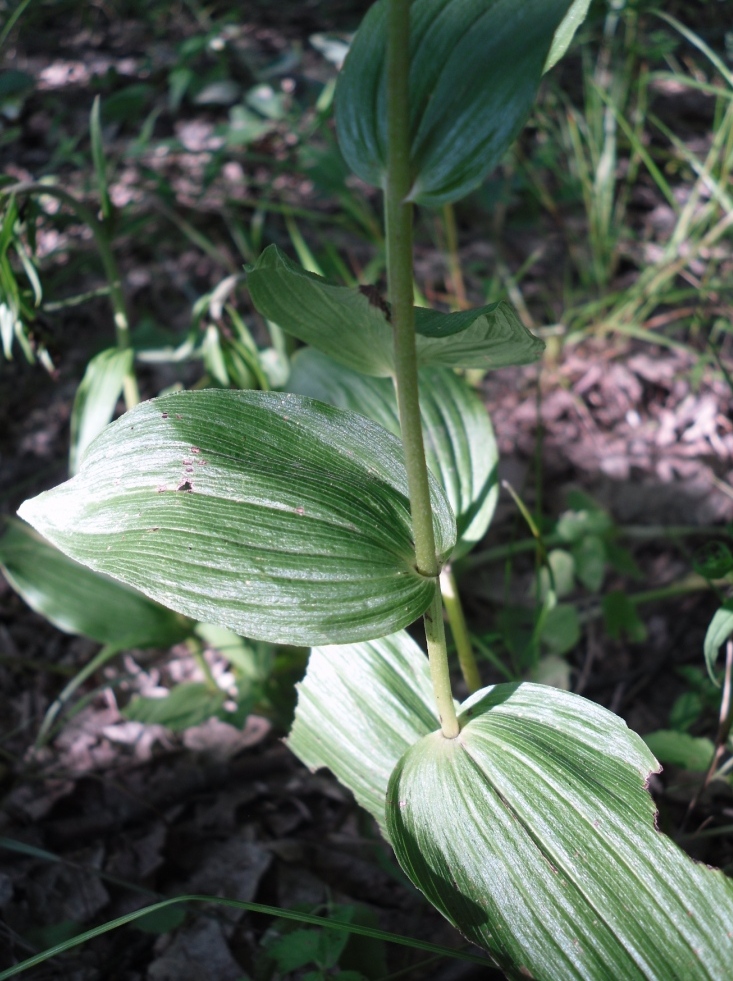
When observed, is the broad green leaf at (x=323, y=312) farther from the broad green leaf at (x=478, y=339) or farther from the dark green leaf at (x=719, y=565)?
the dark green leaf at (x=719, y=565)

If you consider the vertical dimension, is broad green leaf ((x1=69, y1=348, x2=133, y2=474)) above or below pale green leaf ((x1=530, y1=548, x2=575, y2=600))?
above

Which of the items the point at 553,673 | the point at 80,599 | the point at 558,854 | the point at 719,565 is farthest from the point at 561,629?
the point at 80,599

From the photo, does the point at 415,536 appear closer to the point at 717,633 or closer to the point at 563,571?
the point at 717,633

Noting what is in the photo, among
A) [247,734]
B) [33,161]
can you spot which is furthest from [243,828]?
[33,161]

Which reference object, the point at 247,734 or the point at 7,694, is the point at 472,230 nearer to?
the point at 247,734

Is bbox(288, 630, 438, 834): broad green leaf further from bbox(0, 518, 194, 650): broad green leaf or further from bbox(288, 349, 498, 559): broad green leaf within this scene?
bbox(0, 518, 194, 650): broad green leaf

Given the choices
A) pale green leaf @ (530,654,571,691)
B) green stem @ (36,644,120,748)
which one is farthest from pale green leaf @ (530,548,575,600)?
green stem @ (36,644,120,748)

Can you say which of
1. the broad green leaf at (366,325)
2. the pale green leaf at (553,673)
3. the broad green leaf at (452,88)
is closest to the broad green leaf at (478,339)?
the broad green leaf at (366,325)
